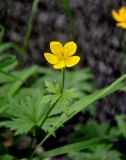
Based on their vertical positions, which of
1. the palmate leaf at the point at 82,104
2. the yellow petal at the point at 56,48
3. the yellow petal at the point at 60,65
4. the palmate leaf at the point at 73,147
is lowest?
the palmate leaf at the point at 73,147

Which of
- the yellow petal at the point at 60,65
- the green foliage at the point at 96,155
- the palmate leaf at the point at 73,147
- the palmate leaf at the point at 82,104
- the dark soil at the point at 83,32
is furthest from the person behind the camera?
the dark soil at the point at 83,32

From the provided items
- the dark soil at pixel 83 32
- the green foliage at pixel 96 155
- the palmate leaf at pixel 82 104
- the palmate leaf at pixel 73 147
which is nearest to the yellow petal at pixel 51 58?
the palmate leaf at pixel 82 104

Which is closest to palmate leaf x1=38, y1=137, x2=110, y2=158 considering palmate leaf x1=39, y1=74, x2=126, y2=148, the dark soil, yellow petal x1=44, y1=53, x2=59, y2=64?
palmate leaf x1=39, y1=74, x2=126, y2=148

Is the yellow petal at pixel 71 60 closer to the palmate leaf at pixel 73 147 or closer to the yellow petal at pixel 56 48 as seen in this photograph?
the yellow petal at pixel 56 48

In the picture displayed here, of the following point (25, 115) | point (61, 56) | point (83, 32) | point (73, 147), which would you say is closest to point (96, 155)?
point (73, 147)

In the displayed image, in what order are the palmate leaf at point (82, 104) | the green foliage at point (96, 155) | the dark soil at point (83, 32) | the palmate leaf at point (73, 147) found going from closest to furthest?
the palmate leaf at point (82, 104) → the palmate leaf at point (73, 147) → the green foliage at point (96, 155) → the dark soil at point (83, 32)

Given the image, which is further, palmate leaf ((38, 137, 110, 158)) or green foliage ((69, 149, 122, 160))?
green foliage ((69, 149, 122, 160))

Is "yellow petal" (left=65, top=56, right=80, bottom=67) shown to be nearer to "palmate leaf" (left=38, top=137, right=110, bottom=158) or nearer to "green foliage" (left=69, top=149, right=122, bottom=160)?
"palmate leaf" (left=38, top=137, right=110, bottom=158)

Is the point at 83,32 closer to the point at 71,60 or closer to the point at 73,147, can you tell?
the point at 73,147

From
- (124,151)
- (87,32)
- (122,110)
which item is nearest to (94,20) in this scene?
(87,32)

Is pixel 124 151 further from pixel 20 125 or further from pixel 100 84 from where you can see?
pixel 20 125

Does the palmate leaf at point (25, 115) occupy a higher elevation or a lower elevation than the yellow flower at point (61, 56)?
lower
